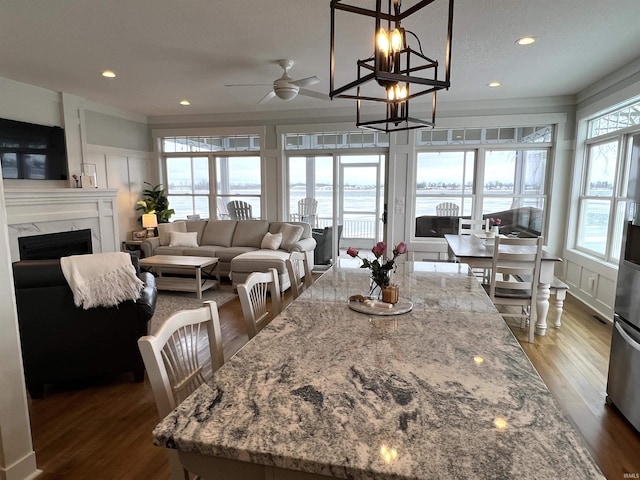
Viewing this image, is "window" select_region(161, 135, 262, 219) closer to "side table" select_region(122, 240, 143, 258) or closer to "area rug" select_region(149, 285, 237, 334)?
"side table" select_region(122, 240, 143, 258)

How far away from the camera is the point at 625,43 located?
3.32 metres

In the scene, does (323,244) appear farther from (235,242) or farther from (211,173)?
(211,173)

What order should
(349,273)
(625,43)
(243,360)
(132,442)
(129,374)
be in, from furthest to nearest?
(625,43)
(129,374)
(349,273)
(132,442)
(243,360)

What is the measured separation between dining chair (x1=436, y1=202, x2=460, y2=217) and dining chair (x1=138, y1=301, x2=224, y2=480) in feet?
17.0

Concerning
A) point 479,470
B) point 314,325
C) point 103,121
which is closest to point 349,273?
point 314,325

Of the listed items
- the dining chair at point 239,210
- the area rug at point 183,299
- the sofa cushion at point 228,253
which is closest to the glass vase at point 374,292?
the area rug at point 183,299

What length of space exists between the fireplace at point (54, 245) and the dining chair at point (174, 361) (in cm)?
433

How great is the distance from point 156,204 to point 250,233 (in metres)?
2.00

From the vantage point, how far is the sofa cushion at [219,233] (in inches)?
240

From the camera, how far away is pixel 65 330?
2.44 m

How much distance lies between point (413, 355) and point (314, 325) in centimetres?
45

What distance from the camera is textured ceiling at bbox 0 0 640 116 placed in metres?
2.75

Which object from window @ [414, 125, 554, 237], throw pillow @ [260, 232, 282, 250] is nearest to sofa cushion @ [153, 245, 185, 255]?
throw pillow @ [260, 232, 282, 250]

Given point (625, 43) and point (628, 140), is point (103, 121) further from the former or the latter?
point (628, 140)
